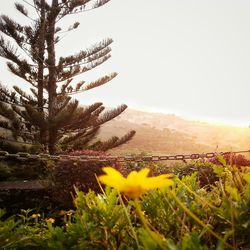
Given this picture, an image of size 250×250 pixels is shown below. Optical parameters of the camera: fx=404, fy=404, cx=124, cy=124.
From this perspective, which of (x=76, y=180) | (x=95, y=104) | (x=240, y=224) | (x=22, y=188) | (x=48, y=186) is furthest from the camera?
(x=95, y=104)

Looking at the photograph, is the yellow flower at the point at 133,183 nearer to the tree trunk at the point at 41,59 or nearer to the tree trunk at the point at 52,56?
the tree trunk at the point at 52,56

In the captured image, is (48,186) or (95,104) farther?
(95,104)

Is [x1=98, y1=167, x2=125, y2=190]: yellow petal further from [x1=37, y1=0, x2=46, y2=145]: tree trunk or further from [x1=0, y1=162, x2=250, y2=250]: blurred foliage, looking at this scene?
[x1=37, y1=0, x2=46, y2=145]: tree trunk

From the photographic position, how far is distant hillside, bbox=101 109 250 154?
33134 mm

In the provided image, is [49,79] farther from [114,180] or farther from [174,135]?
[174,135]

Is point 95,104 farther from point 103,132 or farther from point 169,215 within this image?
point 103,132

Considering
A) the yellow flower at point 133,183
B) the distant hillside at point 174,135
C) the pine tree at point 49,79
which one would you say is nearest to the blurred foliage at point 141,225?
the yellow flower at point 133,183

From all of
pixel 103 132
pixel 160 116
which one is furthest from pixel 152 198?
pixel 160 116

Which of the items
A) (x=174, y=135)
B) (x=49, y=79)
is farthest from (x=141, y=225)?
(x=174, y=135)

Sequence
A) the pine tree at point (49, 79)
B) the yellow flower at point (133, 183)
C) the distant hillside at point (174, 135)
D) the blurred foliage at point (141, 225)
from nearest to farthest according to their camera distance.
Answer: the yellow flower at point (133, 183), the blurred foliage at point (141, 225), the pine tree at point (49, 79), the distant hillside at point (174, 135)

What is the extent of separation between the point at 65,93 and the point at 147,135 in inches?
1001

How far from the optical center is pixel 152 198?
1.57 m

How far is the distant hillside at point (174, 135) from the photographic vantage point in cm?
3313

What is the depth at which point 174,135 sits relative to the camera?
4231cm
